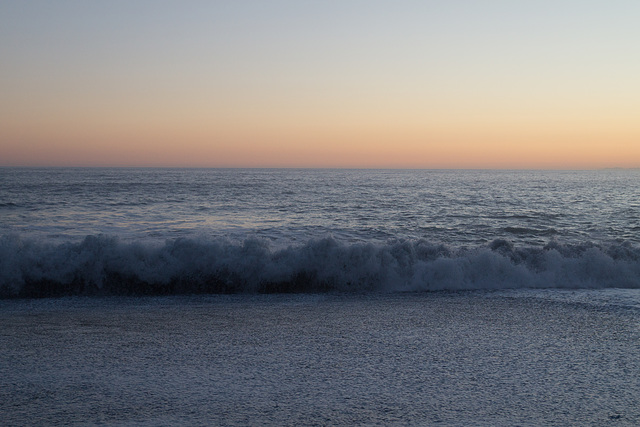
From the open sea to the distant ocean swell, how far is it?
3cm

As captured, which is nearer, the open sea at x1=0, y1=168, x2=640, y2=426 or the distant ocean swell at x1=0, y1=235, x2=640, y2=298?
the open sea at x1=0, y1=168, x2=640, y2=426

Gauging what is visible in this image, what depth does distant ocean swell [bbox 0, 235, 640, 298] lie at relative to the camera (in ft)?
25.4

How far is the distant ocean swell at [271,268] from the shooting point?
7754mm

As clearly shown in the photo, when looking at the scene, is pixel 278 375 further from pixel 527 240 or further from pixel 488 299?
pixel 527 240

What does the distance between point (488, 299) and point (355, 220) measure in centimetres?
995

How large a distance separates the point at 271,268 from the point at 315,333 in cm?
338

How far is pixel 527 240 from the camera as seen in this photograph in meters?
12.8

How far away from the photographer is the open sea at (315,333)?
124 inches

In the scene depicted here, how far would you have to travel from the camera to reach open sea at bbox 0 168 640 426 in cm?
314

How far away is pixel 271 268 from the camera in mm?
8195

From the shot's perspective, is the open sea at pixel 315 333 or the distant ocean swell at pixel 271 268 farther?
the distant ocean swell at pixel 271 268

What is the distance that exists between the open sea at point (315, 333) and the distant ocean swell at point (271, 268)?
32 millimetres

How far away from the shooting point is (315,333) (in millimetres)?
4934

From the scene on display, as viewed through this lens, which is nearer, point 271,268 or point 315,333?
point 315,333
